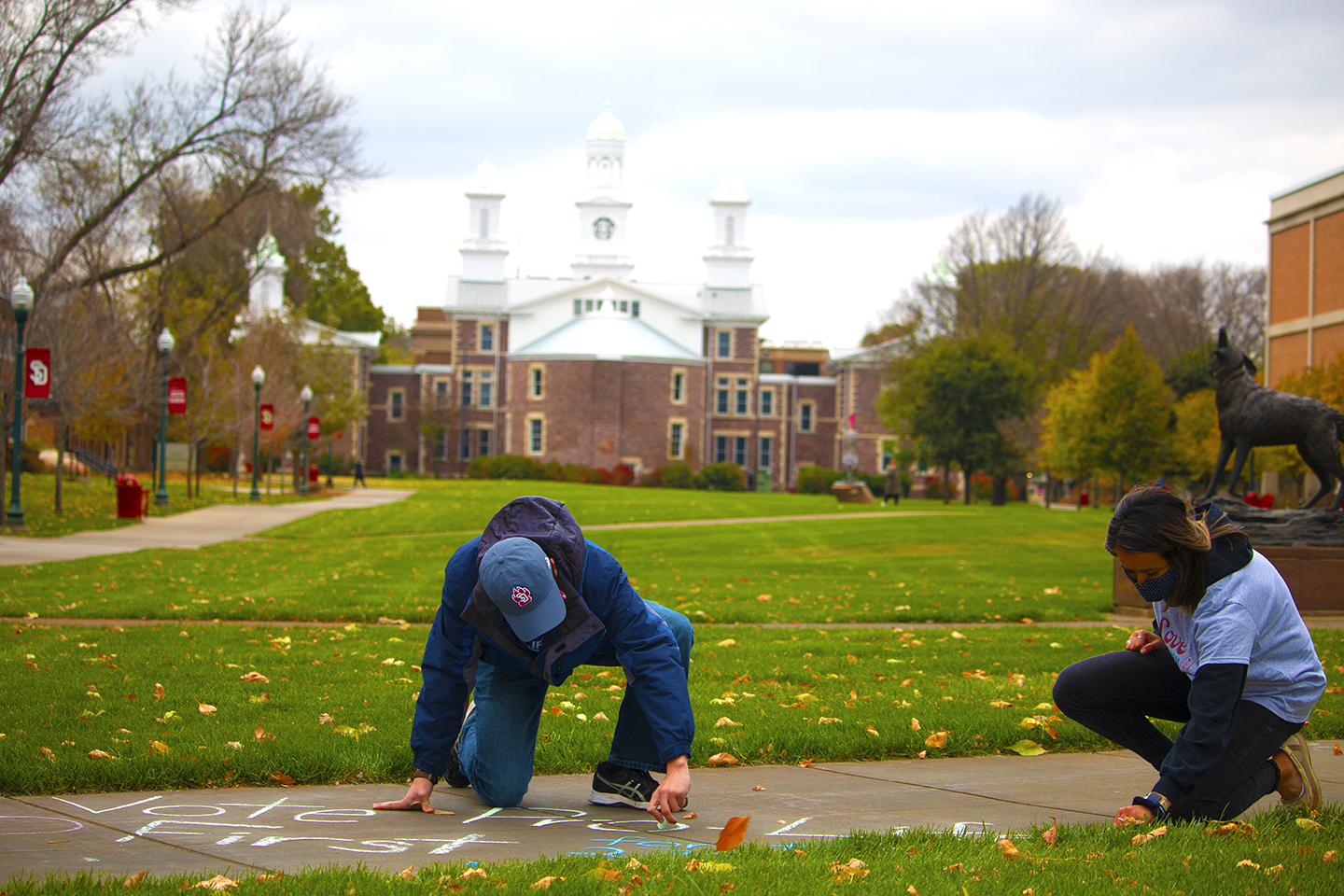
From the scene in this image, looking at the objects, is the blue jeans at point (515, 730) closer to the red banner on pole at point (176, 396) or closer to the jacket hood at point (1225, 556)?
the jacket hood at point (1225, 556)

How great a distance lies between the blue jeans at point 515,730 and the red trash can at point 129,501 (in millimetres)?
22395

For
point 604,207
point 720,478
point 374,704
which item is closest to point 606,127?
point 604,207

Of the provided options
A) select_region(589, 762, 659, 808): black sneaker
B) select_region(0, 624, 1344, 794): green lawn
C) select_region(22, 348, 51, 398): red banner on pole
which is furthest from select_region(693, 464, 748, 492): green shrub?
select_region(589, 762, 659, 808): black sneaker

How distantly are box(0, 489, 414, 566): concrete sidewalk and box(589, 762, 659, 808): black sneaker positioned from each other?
13136 millimetres

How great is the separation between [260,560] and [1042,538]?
1541cm

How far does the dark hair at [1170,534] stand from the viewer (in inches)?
176

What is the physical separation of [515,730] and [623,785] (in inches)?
20.7

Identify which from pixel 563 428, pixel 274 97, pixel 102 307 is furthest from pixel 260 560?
pixel 563 428

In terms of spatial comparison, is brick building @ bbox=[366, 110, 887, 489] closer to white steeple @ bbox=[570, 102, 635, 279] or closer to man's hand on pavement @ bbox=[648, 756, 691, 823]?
white steeple @ bbox=[570, 102, 635, 279]

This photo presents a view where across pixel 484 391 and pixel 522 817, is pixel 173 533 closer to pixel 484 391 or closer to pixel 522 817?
pixel 522 817

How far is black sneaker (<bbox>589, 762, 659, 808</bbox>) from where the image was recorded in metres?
5.16

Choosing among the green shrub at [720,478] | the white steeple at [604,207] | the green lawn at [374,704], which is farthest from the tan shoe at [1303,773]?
the white steeple at [604,207]

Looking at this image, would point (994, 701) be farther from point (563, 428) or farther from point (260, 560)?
point (563, 428)

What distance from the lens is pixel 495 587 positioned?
4.35 metres
